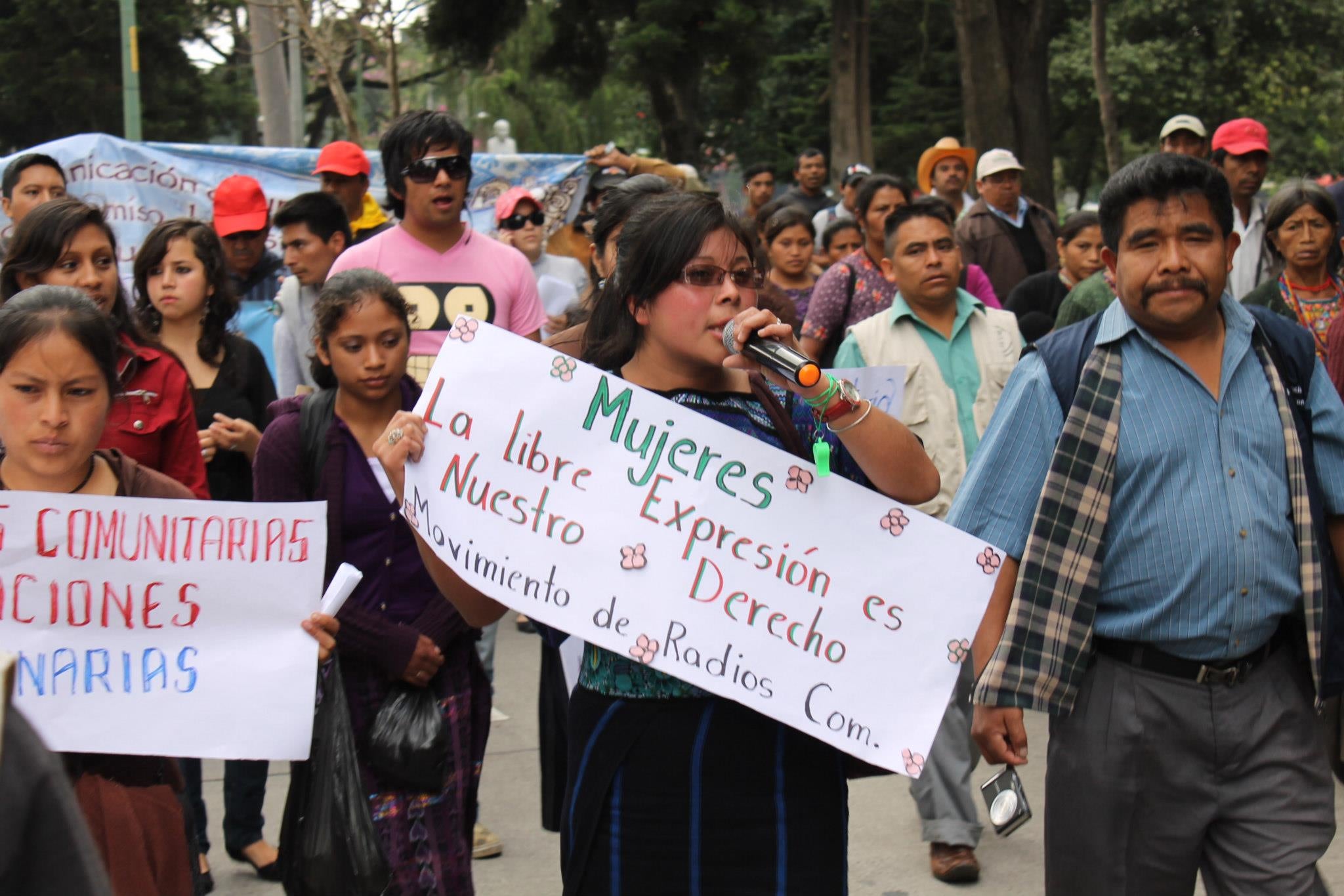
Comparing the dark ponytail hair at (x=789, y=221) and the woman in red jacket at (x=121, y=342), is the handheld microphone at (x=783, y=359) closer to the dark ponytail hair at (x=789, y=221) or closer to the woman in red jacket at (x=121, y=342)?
the woman in red jacket at (x=121, y=342)

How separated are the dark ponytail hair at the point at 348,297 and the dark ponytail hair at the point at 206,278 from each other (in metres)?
1.22

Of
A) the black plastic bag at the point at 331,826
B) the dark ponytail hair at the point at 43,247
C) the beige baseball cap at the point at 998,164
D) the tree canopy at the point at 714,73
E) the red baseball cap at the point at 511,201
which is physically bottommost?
the black plastic bag at the point at 331,826

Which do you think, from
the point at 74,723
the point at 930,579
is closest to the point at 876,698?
the point at 930,579

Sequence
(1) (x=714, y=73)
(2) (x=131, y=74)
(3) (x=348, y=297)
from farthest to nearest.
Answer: (1) (x=714, y=73) → (2) (x=131, y=74) → (3) (x=348, y=297)

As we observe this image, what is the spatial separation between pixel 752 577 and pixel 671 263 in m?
0.57

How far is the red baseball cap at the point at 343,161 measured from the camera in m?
7.00

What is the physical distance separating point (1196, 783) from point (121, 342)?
112 inches

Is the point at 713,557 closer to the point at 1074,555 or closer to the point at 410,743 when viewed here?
the point at 1074,555

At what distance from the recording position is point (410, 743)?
3.78m

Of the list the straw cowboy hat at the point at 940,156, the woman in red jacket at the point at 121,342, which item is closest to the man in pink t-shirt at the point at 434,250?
the woman in red jacket at the point at 121,342

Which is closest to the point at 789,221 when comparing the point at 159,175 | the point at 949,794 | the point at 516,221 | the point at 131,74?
the point at 516,221

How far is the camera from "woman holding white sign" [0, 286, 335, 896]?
122 inches

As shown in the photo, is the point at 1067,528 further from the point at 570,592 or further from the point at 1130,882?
the point at 570,592

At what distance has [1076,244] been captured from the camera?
7156 millimetres
